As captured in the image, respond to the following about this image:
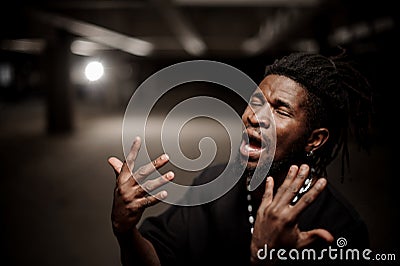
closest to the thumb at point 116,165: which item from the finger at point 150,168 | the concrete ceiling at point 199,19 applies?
the finger at point 150,168

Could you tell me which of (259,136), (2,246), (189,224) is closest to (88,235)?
(2,246)

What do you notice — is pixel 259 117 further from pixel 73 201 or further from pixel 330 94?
pixel 73 201

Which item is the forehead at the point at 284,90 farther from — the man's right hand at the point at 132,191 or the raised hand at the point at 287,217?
the man's right hand at the point at 132,191

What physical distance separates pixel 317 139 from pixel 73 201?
4023 mm

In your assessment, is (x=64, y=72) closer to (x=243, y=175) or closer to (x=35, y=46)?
(x=35, y=46)

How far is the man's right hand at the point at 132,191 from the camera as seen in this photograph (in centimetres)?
156

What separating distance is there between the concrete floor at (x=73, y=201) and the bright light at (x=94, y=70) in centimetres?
88

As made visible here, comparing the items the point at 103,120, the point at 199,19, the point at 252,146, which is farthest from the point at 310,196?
the point at 103,120

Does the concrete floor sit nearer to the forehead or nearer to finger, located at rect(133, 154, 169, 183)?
the forehead

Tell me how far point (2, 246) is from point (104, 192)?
58.3 inches

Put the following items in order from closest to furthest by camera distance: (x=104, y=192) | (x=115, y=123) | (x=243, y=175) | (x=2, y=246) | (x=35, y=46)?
(x=243, y=175)
(x=2, y=246)
(x=104, y=192)
(x=115, y=123)
(x=35, y=46)

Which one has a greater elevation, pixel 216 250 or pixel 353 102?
pixel 353 102

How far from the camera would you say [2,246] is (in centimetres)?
395

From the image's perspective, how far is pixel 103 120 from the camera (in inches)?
535
